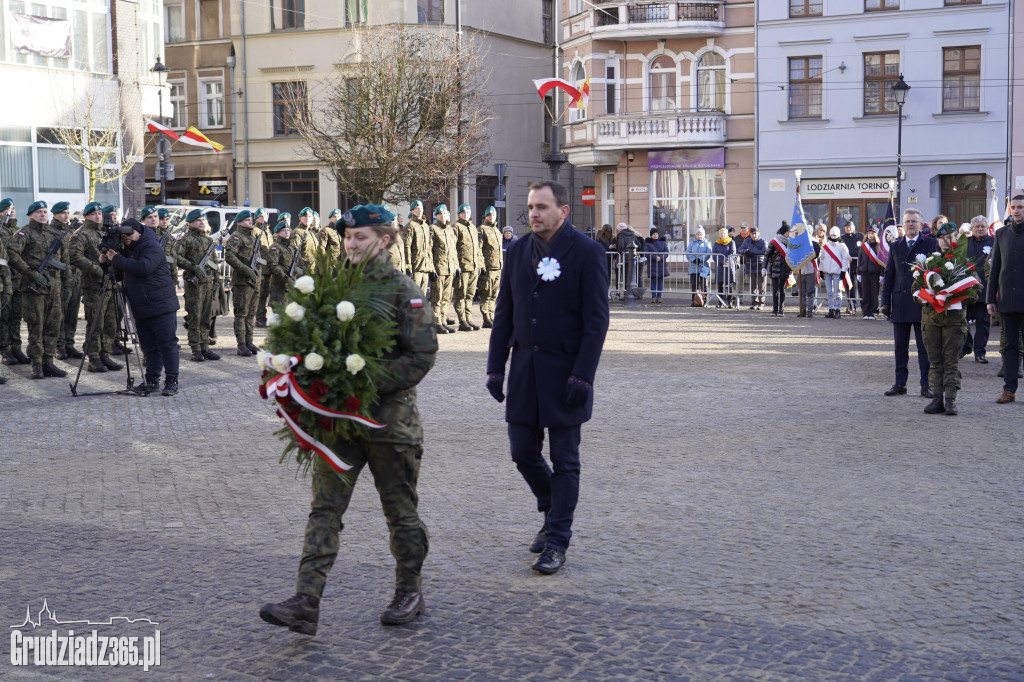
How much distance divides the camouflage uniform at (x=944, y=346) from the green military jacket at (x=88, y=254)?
1007 cm

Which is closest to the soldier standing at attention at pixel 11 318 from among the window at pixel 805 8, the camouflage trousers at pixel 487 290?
the camouflage trousers at pixel 487 290

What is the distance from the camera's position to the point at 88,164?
31656mm

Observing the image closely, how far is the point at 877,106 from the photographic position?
3941 centimetres

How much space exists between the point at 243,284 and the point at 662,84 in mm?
28120

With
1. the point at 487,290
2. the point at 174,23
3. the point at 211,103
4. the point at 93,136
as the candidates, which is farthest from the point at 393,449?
A: the point at 174,23

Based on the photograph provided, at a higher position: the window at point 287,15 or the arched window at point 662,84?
the window at point 287,15

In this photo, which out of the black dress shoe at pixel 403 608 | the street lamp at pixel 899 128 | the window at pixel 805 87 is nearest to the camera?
the black dress shoe at pixel 403 608

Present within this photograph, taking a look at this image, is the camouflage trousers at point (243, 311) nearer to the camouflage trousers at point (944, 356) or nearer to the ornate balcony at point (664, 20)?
the camouflage trousers at point (944, 356)

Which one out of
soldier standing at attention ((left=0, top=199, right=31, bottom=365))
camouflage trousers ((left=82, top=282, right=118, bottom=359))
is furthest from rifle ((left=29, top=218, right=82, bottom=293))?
camouflage trousers ((left=82, top=282, right=118, bottom=359))

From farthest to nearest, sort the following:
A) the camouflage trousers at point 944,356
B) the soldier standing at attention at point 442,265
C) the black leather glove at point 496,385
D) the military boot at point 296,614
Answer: the soldier standing at attention at point 442,265, the camouflage trousers at point 944,356, the black leather glove at point 496,385, the military boot at point 296,614

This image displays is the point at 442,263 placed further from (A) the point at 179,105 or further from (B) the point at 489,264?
(A) the point at 179,105

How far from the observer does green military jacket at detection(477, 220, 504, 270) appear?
22281 millimetres

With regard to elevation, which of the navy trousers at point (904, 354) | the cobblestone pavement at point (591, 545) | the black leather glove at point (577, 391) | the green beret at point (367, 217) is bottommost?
the cobblestone pavement at point (591, 545)

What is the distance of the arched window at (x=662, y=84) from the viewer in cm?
4278
